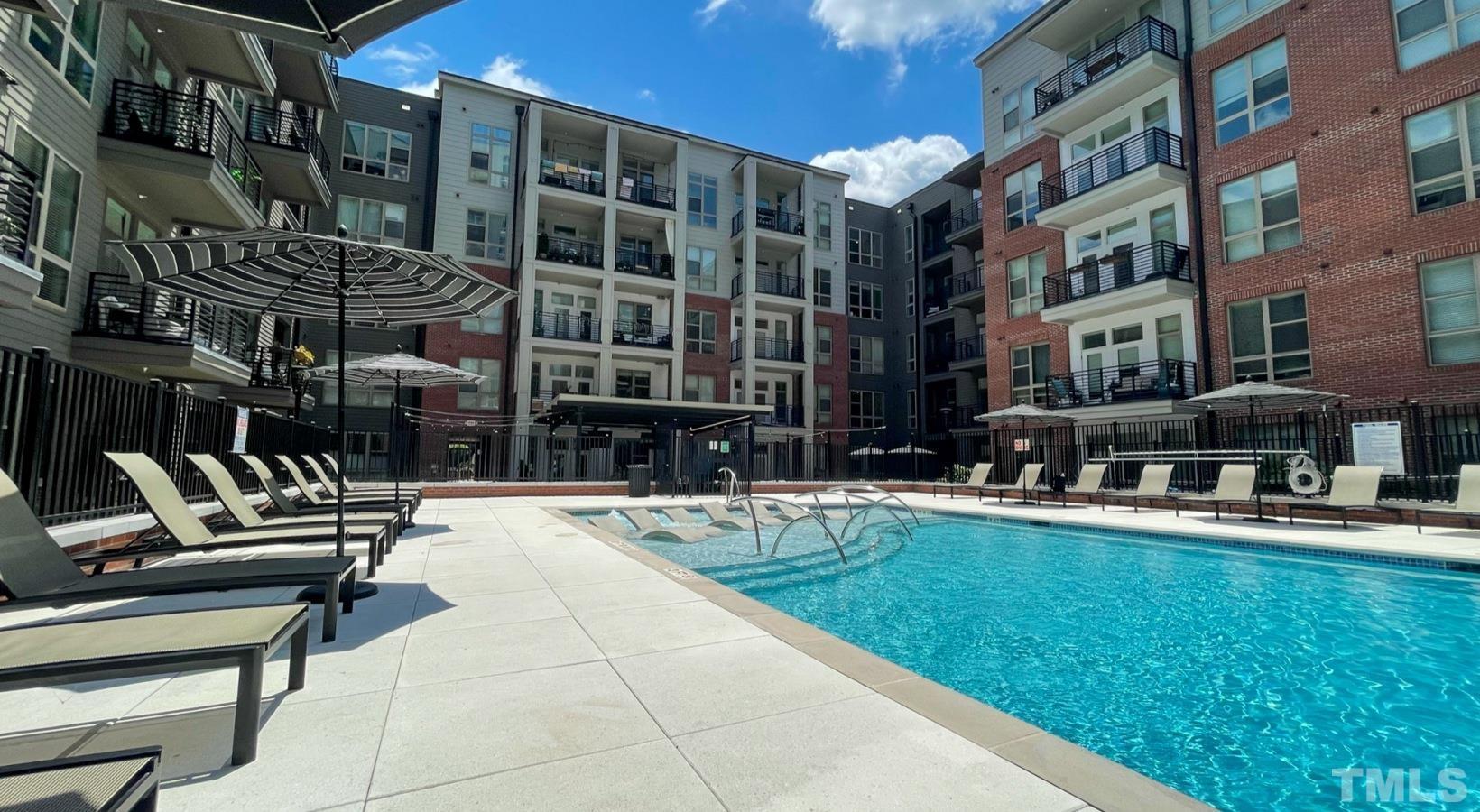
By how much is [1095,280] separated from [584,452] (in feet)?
55.8

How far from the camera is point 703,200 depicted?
29906mm

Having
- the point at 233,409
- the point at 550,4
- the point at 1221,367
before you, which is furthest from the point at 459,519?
the point at 1221,367

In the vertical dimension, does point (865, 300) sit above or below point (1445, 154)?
above

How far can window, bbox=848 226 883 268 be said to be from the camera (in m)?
34.7

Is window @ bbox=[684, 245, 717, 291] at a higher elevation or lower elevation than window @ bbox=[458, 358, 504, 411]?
higher

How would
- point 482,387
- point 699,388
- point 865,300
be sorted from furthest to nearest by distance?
1. point 865,300
2. point 699,388
3. point 482,387

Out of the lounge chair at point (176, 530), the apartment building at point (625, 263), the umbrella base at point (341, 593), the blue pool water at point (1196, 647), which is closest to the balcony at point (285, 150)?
the apartment building at point (625, 263)

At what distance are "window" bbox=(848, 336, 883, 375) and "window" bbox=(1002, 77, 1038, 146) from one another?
1232 centimetres

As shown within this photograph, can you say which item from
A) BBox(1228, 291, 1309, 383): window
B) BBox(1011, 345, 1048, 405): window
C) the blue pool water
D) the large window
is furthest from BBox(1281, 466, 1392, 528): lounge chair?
the large window

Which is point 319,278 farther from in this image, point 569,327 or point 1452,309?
point 1452,309

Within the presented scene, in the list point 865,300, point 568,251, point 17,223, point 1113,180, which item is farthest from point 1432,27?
point 17,223

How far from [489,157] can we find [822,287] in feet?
54.1

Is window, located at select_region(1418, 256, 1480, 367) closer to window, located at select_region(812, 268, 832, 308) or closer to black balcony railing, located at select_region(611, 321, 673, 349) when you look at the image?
window, located at select_region(812, 268, 832, 308)

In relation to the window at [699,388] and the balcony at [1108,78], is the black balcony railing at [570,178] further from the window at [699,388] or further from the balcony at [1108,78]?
the balcony at [1108,78]
